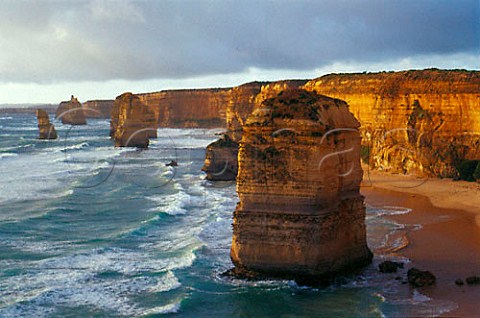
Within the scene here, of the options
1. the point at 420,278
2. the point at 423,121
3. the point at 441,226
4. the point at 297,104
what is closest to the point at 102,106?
the point at 423,121

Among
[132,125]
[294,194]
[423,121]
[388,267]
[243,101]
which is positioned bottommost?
[388,267]

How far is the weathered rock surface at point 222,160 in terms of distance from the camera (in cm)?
4103

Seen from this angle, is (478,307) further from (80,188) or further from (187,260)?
(80,188)

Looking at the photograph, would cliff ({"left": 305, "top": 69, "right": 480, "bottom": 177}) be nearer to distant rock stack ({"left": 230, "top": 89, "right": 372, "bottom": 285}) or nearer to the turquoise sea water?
the turquoise sea water

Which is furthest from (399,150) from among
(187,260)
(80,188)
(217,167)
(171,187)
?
(187,260)

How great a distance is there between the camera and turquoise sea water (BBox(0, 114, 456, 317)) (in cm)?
1617

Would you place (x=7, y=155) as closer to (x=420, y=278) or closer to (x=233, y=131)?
(x=233, y=131)

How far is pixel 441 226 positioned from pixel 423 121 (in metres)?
15.8

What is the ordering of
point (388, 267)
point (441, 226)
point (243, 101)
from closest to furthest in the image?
point (388, 267)
point (441, 226)
point (243, 101)

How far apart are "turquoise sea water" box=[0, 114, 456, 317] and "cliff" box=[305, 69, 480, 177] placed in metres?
10.1

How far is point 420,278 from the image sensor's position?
56.9ft

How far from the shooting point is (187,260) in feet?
68.1

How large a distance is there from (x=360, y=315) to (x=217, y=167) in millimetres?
27228

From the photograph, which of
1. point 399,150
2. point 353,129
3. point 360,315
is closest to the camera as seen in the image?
point 360,315
